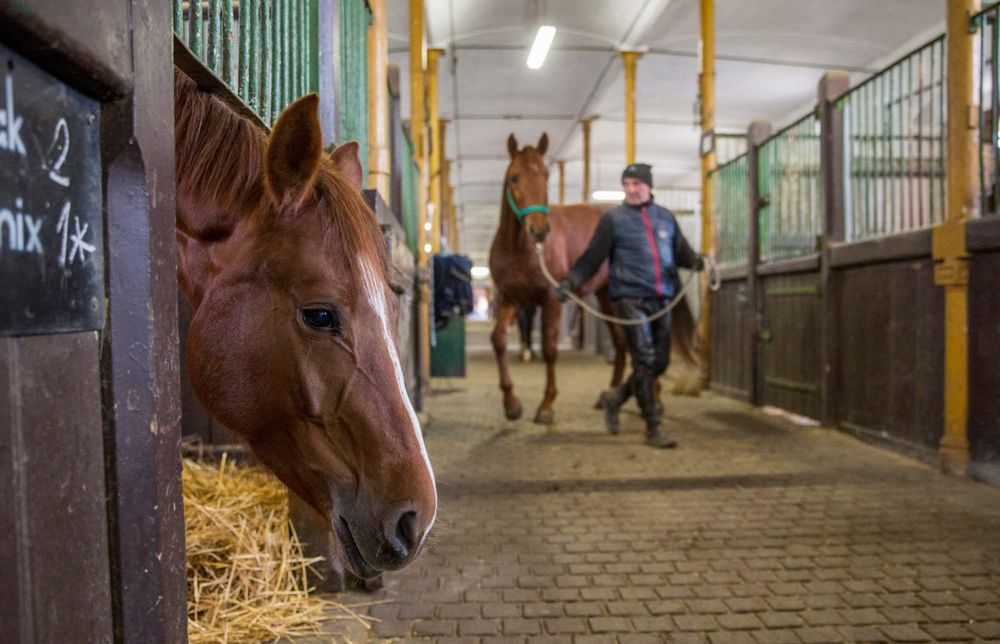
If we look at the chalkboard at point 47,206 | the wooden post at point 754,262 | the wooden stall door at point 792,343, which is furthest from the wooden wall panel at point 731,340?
the chalkboard at point 47,206

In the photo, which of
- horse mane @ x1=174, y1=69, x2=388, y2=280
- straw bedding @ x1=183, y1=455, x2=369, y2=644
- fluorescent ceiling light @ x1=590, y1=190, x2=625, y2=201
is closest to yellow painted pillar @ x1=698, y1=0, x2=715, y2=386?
straw bedding @ x1=183, y1=455, x2=369, y2=644

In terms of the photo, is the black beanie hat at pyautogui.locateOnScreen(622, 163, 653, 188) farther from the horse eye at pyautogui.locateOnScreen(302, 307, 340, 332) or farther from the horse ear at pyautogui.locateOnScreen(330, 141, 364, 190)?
the horse eye at pyautogui.locateOnScreen(302, 307, 340, 332)

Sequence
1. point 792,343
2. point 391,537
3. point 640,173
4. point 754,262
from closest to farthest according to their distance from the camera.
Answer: point 391,537, point 640,173, point 792,343, point 754,262

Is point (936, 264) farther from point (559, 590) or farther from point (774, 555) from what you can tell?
point (559, 590)

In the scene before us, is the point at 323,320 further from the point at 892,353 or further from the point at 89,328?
the point at 892,353

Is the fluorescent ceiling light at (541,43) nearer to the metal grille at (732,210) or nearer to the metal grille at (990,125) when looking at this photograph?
the metal grille at (732,210)

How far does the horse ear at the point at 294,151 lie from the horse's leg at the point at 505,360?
4163 millimetres

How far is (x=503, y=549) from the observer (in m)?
2.51

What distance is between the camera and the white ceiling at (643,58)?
8.02 m

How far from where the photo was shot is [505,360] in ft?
18.1

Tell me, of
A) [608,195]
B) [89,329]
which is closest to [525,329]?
[608,195]

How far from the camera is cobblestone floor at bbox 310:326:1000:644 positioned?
187 cm

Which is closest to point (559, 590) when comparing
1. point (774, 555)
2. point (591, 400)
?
point (774, 555)

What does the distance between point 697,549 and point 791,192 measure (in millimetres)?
4219
